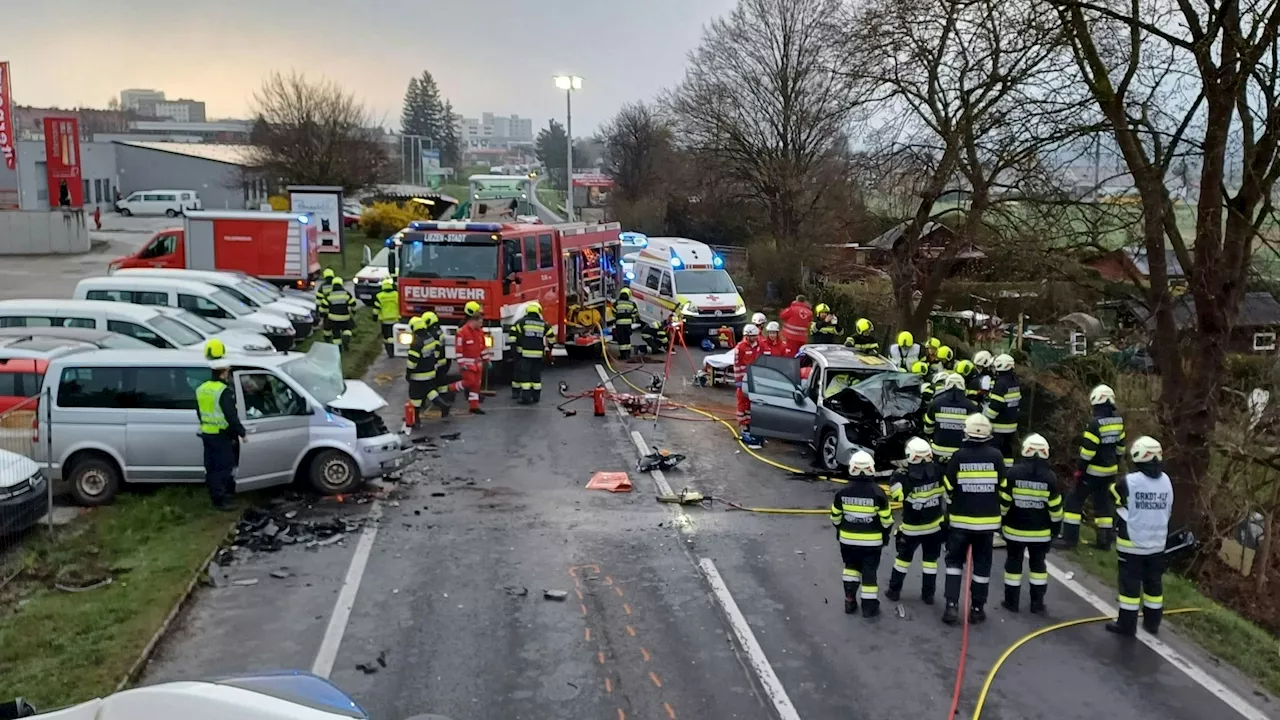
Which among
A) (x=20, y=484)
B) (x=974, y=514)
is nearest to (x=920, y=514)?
(x=974, y=514)

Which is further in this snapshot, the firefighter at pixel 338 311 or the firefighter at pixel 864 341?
the firefighter at pixel 338 311

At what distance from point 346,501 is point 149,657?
428cm

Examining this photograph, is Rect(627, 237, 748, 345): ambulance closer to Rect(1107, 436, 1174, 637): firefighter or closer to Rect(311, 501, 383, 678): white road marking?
Rect(311, 501, 383, 678): white road marking

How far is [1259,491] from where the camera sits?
12.2 metres

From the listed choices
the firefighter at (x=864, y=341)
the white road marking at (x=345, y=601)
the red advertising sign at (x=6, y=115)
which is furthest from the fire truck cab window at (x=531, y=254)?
the red advertising sign at (x=6, y=115)

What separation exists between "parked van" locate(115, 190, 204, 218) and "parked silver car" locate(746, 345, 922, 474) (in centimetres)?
5375

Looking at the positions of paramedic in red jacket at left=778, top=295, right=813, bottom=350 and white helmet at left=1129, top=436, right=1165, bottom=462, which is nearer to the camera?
white helmet at left=1129, top=436, right=1165, bottom=462

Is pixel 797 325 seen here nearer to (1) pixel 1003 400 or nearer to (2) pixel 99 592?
(1) pixel 1003 400

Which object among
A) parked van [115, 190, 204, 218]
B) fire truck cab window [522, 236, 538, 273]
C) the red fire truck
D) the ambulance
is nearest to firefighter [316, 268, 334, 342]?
the red fire truck

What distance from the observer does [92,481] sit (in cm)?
1162

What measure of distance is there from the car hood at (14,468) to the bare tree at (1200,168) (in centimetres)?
1134

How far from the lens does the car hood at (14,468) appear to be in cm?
993

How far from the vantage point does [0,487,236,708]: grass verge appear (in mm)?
7340

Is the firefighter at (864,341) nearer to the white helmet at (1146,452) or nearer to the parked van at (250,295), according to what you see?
the white helmet at (1146,452)
